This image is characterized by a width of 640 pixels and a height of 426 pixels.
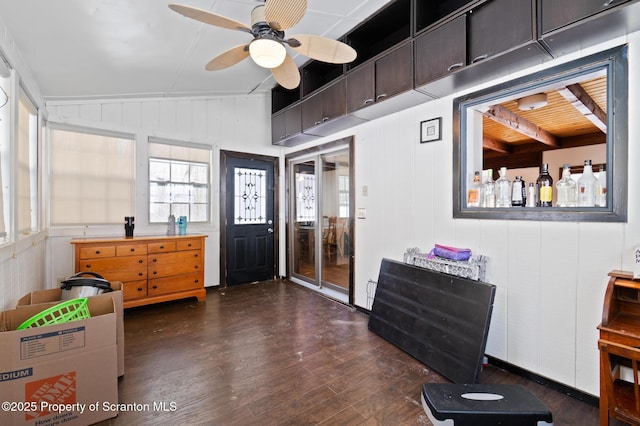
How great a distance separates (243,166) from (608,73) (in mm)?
4592

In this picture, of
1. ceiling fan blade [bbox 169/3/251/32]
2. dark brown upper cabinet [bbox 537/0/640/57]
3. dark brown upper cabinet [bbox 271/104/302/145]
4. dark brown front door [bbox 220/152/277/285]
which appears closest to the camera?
dark brown upper cabinet [bbox 537/0/640/57]

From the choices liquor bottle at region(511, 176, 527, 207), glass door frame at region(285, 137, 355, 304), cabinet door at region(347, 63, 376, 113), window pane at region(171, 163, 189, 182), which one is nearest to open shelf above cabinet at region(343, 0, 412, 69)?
cabinet door at region(347, 63, 376, 113)

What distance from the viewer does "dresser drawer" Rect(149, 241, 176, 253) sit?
149 inches

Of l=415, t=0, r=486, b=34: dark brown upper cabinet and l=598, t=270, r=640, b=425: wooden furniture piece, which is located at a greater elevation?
l=415, t=0, r=486, b=34: dark brown upper cabinet

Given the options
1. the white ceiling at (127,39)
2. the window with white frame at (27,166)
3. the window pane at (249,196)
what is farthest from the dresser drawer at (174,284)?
the white ceiling at (127,39)

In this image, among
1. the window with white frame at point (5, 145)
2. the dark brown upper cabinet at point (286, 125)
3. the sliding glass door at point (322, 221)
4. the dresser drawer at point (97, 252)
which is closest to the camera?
the window with white frame at point (5, 145)

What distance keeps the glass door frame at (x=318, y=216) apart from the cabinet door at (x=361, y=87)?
0.67 metres

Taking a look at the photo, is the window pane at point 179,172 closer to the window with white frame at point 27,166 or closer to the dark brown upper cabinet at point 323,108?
the window with white frame at point 27,166

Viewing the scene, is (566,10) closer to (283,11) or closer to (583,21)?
(583,21)

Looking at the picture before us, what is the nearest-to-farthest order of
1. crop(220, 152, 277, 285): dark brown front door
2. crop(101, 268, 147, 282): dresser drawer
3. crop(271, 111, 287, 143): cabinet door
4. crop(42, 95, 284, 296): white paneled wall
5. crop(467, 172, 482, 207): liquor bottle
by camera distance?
crop(467, 172, 482, 207): liquor bottle < crop(101, 268, 147, 282): dresser drawer < crop(42, 95, 284, 296): white paneled wall < crop(271, 111, 287, 143): cabinet door < crop(220, 152, 277, 285): dark brown front door

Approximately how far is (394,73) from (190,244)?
3.43 meters

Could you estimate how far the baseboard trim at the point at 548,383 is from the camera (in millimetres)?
1959

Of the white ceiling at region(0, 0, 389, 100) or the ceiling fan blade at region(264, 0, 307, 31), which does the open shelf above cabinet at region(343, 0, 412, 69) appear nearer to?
the white ceiling at region(0, 0, 389, 100)

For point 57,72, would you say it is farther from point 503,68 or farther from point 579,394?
point 579,394
